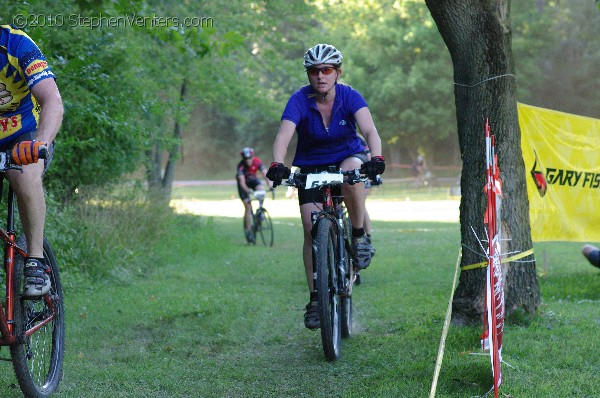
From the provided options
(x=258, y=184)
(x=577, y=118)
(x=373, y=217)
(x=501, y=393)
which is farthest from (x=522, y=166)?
(x=373, y=217)

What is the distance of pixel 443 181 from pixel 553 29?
12926 mm

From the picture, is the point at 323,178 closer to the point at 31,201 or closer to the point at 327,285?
the point at 327,285

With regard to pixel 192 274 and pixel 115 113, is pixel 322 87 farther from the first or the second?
pixel 192 274

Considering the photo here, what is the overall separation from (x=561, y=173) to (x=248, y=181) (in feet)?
29.8

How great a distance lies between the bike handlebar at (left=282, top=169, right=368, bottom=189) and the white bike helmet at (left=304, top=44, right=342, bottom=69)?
2.78ft

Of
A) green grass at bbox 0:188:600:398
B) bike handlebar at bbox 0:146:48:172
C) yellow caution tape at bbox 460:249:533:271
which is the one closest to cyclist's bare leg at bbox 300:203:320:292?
green grass at bbox 0:188:600:398

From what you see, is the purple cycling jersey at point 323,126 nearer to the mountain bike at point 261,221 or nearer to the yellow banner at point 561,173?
the yellow banner at point 561,173

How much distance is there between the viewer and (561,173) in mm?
11508

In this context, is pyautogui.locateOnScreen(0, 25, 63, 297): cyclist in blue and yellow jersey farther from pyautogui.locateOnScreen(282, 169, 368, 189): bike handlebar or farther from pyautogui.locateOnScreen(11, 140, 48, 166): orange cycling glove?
pyautogui.locateOnScreen(282, 169, 368, 189): bike handlebar

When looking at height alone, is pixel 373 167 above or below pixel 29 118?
below

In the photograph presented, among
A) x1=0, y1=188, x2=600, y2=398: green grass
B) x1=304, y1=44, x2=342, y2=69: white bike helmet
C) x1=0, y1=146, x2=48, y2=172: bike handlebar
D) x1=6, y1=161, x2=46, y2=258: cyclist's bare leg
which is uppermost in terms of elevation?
x1=304, y1=44, x2=342, y2=69: white bike helmet

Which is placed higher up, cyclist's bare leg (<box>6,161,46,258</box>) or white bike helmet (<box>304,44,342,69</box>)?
white bike helmet (<box>304,44,342,69</box>)

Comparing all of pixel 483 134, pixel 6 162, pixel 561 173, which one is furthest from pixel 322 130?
pixel 561 173

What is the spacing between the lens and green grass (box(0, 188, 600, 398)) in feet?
19.6
